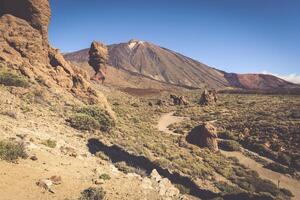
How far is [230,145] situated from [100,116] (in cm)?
1573

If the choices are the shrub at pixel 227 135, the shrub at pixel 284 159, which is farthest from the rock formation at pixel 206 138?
the shrub at pixel 227 135

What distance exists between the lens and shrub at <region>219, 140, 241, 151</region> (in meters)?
32.7

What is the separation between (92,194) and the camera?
11352 millimetres

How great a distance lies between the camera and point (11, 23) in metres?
27.1

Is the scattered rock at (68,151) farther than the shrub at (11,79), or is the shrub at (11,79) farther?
the shrub at (11,79)

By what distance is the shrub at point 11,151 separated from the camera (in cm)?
1197

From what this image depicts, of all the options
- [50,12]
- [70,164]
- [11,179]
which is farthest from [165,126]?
[11,179]

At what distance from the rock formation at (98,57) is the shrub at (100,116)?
4862 centimetres

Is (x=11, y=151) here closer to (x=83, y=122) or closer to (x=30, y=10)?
(x=83, y=122)

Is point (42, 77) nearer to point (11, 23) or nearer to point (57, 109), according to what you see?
point (57, 109)

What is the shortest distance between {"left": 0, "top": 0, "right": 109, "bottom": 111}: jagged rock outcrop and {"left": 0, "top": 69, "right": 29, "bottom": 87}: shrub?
4.63 ft

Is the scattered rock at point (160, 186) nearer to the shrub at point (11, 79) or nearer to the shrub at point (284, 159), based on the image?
the shrub at point (11, 79)

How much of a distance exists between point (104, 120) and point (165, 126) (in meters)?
21.0

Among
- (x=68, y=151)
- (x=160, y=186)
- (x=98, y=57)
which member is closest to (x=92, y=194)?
(x=160, y=186)
